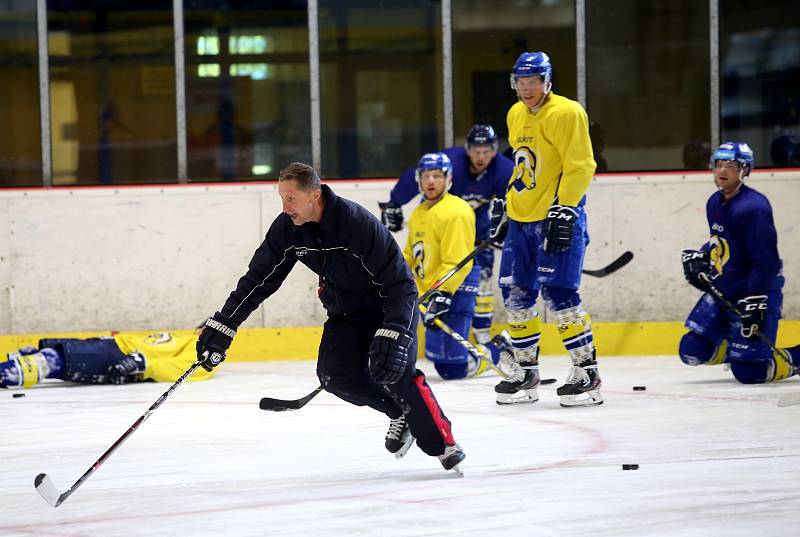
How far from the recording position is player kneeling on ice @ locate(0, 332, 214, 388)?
21.0ft

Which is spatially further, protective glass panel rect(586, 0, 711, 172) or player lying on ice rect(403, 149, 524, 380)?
protective glass panel rect(586, 0, 711, 172)

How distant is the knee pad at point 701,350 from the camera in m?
6.35

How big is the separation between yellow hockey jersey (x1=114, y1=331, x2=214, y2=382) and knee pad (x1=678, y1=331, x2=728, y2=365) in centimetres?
229

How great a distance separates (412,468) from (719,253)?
287cm

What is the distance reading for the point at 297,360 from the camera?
25.1 feet

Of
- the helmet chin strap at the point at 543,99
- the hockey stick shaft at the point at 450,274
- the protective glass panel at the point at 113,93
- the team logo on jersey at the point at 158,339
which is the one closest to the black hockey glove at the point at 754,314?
the hockey stick shaft at the point at 450,274

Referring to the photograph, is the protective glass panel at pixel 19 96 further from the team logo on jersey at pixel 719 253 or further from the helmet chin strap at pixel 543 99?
the team logo on jersey at pixel 719 253

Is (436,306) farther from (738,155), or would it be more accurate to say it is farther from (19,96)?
(19,96)

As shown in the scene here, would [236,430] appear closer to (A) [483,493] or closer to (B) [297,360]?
(A) [483,493]

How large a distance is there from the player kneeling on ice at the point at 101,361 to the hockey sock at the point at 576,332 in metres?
2.09

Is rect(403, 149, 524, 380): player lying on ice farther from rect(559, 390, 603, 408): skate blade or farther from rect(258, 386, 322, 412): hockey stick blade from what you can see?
rect(258, 386, 322, 412): hockey stick blade

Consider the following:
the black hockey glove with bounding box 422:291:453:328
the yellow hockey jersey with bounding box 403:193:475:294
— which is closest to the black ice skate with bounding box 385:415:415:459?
the black hockey glove with bounding box 422:291:453:328

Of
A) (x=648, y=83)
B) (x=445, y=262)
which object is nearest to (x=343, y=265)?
(x=445, y=262)

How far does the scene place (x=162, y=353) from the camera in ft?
21.9
